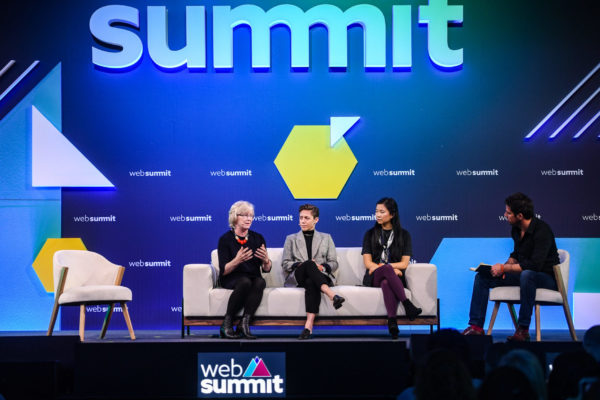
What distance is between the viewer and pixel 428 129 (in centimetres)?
617

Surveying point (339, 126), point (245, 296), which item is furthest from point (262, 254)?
point (339, 126)

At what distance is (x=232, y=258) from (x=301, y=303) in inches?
23.7

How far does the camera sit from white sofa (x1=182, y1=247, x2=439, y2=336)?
Answer: 488 cm

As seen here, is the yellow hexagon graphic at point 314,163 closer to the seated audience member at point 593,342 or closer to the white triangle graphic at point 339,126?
the white triangle graphic at point 339,126

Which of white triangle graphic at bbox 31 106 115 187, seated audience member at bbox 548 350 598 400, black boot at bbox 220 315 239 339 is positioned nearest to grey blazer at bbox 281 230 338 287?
black boot at bbox 220 315 239 339

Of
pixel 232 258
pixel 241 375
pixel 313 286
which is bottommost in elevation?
pixel 241 375

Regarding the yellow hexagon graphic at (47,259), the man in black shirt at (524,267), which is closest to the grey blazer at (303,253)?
the man in black shirt at (524,267)

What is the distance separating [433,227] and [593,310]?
153 cm

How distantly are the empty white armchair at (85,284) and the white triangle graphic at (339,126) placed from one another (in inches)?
83.4

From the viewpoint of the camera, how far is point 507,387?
205 centimetres

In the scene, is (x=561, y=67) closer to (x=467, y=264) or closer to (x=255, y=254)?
(x=467, y=264)

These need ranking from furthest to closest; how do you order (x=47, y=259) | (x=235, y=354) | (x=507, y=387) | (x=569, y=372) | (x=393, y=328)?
(x=47, y=259) < (x=393, y=328) < (x=235, y=354) < (x=569, y=372) < (x=507, y=387)

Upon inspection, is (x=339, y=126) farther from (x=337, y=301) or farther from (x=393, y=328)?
(x=393, y=328)

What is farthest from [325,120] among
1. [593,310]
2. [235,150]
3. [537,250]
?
[593,310]
